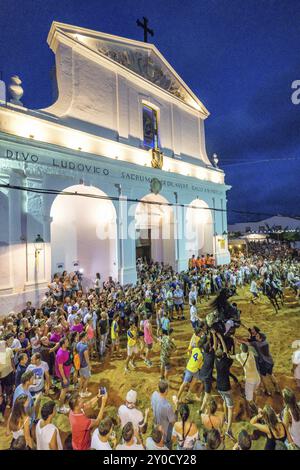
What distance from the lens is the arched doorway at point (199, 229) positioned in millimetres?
19516

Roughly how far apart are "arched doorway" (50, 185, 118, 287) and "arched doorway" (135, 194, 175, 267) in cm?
336

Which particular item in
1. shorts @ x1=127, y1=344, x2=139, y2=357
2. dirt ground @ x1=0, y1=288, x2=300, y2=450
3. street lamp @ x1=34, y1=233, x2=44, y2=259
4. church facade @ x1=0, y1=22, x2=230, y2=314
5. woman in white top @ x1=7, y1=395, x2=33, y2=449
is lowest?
dirt ground @ x1=0, y1=288, x2=300, y2=450

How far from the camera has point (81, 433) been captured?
137 inches

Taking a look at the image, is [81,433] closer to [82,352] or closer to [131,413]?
[131,413]

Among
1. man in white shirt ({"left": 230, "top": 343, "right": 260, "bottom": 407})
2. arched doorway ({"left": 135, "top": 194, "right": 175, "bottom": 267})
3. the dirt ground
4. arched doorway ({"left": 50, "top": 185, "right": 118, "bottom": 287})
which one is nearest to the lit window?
arched doorway ({"left": 135, "top": 194, "right": 175, "bottom": 267})

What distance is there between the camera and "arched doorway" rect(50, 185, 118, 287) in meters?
14.0

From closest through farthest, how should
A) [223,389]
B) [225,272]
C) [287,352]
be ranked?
[223,389] → [287,352] → [225,272]

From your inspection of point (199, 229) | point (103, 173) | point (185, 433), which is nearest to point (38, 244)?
point (103, 173)

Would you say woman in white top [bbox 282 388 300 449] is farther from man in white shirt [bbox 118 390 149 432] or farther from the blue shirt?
the blue shirt

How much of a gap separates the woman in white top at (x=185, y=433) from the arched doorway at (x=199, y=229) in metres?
16.0
